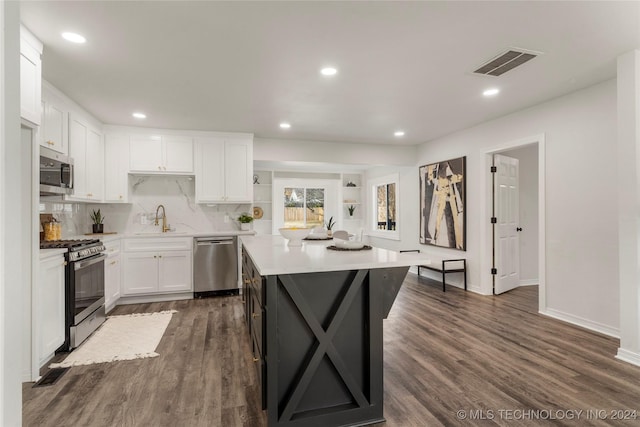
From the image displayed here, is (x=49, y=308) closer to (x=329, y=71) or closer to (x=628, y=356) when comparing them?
(x=329, y=71)

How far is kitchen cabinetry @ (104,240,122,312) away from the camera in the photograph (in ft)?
12.9

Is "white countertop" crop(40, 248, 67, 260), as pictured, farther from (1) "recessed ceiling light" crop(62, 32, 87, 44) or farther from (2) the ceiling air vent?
(2) the ceiling air vent

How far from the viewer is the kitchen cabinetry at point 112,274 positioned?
393 cm

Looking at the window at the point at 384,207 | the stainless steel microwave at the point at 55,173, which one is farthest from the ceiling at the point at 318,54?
the window at the point at 384,207

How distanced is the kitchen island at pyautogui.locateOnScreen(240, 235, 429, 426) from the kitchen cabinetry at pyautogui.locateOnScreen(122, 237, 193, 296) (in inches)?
121

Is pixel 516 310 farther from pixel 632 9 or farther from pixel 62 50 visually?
pixel 62 50

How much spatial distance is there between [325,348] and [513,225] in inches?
172

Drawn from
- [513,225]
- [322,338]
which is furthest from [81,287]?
[513,225]

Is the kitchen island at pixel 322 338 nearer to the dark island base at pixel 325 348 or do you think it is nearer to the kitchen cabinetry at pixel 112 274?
the dark island base at pixel 325 348

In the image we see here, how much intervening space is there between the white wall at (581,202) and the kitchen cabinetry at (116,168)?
5232 millimetres

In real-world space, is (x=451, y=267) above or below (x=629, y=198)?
below

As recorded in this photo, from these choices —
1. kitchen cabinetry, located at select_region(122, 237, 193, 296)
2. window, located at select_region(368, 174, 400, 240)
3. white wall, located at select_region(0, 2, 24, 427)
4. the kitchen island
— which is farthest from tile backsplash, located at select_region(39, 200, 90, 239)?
window, located at select_region(368, 174, 400, 240)

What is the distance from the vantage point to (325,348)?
73.9 inches

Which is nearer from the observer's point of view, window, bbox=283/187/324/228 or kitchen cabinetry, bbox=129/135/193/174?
kitchen cabinetry, bbox=129/135/193/174
